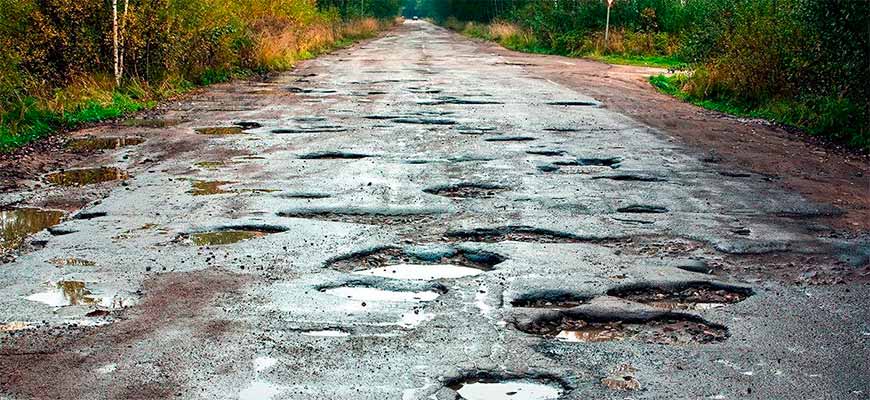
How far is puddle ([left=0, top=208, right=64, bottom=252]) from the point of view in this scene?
6465 millimetres

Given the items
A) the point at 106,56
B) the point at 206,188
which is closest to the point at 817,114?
the point at 206,188

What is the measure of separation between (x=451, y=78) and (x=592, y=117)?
26.8 ft

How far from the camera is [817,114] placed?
12430mm

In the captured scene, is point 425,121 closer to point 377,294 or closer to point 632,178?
point 632,178

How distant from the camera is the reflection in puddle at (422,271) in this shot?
5.71 meters

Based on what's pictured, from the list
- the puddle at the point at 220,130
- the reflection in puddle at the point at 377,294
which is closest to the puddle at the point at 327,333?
the reflection in puddle at the point at 377,294

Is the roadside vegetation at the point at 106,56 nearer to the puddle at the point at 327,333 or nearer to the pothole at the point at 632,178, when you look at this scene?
the pothole at the point at 632,178

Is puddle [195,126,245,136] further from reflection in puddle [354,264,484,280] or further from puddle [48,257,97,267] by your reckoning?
reflection in puddle [354,264,484,280]

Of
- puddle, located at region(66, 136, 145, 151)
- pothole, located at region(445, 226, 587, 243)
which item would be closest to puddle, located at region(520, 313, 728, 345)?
pothole, located at region(445, 226, 587, 243)

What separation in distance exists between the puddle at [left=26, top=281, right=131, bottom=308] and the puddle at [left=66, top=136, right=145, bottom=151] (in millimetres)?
5589

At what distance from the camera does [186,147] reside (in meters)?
10.8

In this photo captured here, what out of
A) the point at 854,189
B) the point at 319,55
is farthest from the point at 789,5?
the point at 319,55

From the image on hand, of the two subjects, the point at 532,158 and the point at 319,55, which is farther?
the point at 319,55

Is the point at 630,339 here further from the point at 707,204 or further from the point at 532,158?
the point at 532,158
